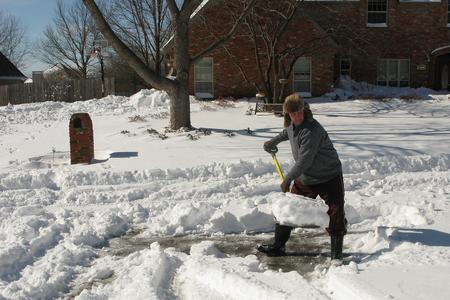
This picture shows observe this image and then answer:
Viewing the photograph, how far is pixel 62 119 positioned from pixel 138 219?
13799 millimetres

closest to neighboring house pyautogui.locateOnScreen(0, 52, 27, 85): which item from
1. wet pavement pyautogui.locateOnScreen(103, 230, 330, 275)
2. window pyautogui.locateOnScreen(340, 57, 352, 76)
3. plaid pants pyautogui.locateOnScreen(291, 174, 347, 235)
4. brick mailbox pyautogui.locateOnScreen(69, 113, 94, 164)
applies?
window pyautogui.locateOnScreen(340, 57, 352, 76)

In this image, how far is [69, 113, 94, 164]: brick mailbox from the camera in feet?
32.9

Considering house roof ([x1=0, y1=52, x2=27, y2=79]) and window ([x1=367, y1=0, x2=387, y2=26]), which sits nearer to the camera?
window ([x1=367, y1=0, x2=387, y2=26])

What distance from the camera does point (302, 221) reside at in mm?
5160

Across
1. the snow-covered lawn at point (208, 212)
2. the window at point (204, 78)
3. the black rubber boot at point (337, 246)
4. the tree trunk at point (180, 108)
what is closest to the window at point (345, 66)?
the window at point (204, 78)

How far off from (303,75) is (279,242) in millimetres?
19429

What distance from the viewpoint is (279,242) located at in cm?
557

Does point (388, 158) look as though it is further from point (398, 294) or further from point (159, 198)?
point (398, 294)

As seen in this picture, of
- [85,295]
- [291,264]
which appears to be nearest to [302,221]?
[291,264]

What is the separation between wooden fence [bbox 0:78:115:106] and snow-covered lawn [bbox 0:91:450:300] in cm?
1535

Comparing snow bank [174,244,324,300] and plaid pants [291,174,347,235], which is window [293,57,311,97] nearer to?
plaid pants [291,174,347,235]

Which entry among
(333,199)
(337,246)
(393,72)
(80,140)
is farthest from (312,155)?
(393,72)

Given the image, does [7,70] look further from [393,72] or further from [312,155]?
[312,155]

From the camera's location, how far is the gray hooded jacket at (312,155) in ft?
16.7
